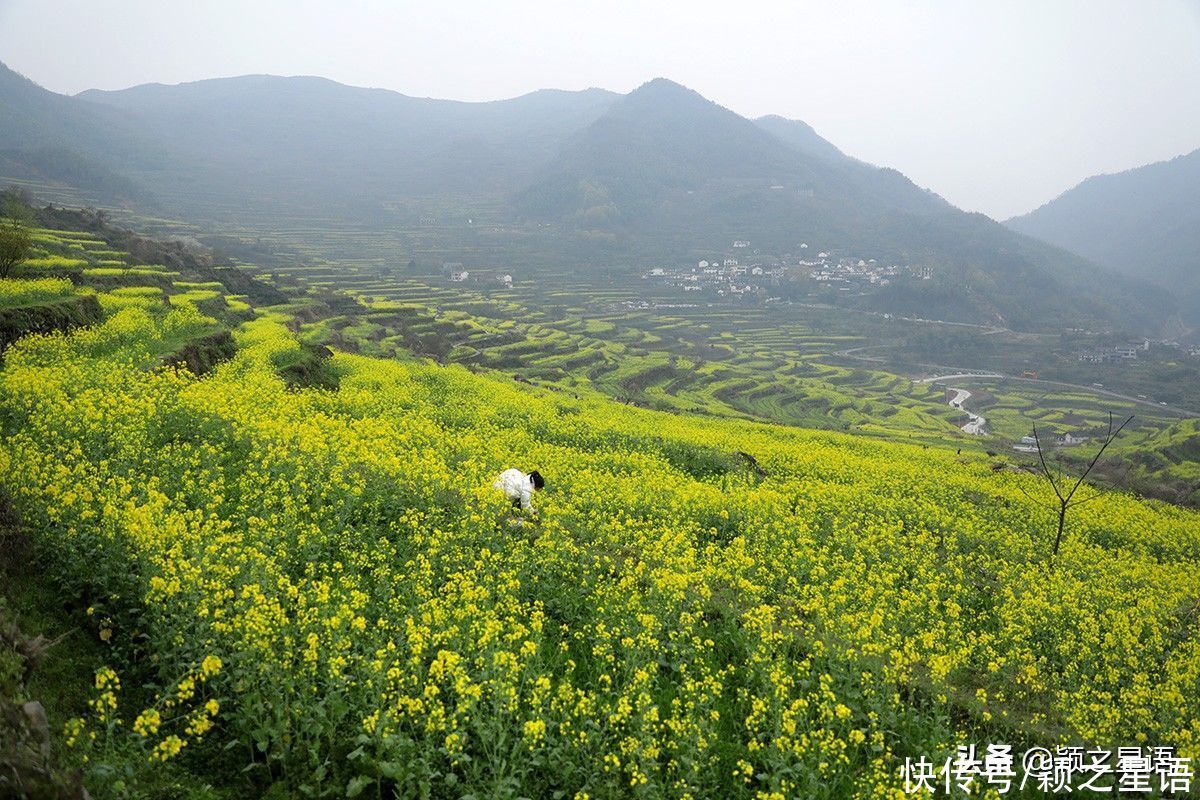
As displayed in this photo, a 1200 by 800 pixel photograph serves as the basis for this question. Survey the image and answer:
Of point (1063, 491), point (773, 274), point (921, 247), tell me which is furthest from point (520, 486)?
point (921, 247)

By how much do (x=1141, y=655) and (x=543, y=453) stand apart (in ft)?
37.7

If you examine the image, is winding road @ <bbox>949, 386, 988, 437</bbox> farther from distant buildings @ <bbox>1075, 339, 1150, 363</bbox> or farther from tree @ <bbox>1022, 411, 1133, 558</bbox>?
tree @ <bbox>1022, 411, 1133, 558</bbox>

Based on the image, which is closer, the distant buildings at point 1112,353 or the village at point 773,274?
the distant buildings at point 1112,353

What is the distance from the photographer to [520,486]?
11.9 metres

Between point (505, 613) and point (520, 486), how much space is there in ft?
13.4

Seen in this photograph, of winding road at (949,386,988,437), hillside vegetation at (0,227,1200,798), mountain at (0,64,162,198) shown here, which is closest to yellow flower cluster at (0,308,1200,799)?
hillside vegetation at (0,227,1200,798)

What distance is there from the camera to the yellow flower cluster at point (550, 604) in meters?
5.89

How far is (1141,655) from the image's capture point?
32.1 feet

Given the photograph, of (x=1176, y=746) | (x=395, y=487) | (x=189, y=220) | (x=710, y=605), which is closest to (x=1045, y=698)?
(x=1176, y=746)

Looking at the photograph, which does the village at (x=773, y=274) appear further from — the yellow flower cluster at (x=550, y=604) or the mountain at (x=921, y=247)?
the yellow flower cluster at (x=550, y=604)

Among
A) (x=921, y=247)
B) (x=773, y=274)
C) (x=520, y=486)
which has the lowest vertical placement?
(x=520, y=486)

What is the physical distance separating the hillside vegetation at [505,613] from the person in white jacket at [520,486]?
33 centimetres

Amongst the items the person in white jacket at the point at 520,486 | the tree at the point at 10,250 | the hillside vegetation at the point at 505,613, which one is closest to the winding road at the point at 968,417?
the hillside vegetation at the point at 505,613

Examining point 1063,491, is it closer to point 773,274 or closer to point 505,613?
point 505,613
